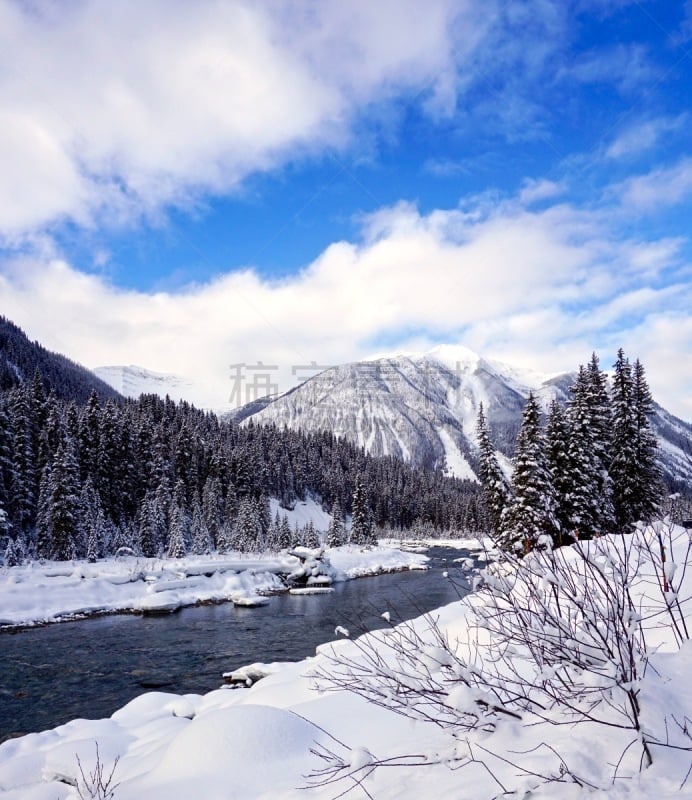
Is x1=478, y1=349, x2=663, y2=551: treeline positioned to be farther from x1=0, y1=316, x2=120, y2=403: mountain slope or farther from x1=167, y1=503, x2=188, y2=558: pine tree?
x1=0, y1=316, x2=120, y2=403: mountain slope

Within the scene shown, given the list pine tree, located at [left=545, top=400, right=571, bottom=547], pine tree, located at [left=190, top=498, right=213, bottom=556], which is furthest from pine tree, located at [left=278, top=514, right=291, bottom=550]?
pine tree, located at [left=545, top=400, right=571, bottom=547]

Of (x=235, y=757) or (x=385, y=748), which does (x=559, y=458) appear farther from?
(x=235, y=757)

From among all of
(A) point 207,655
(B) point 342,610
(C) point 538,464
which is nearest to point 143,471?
(B) point 342,610

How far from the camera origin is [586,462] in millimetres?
29797

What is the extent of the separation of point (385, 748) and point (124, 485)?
57.0 m

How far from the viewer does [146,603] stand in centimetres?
2895

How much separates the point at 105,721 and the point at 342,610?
791 inches

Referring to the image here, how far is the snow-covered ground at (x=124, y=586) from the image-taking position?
26.3 meters

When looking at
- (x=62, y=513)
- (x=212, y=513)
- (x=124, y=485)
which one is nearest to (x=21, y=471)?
(x=62, y=513)

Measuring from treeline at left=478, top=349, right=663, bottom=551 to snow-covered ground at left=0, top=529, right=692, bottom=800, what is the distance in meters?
20.4

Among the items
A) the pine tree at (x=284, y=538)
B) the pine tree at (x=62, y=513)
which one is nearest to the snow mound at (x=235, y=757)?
the pine tree at (x=62, y=513)

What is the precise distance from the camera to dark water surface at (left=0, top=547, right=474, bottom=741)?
14.4m

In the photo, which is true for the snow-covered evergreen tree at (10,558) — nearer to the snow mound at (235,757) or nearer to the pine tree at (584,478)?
the snow mound at (235,757)

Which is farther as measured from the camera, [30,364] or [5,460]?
[30,364]
